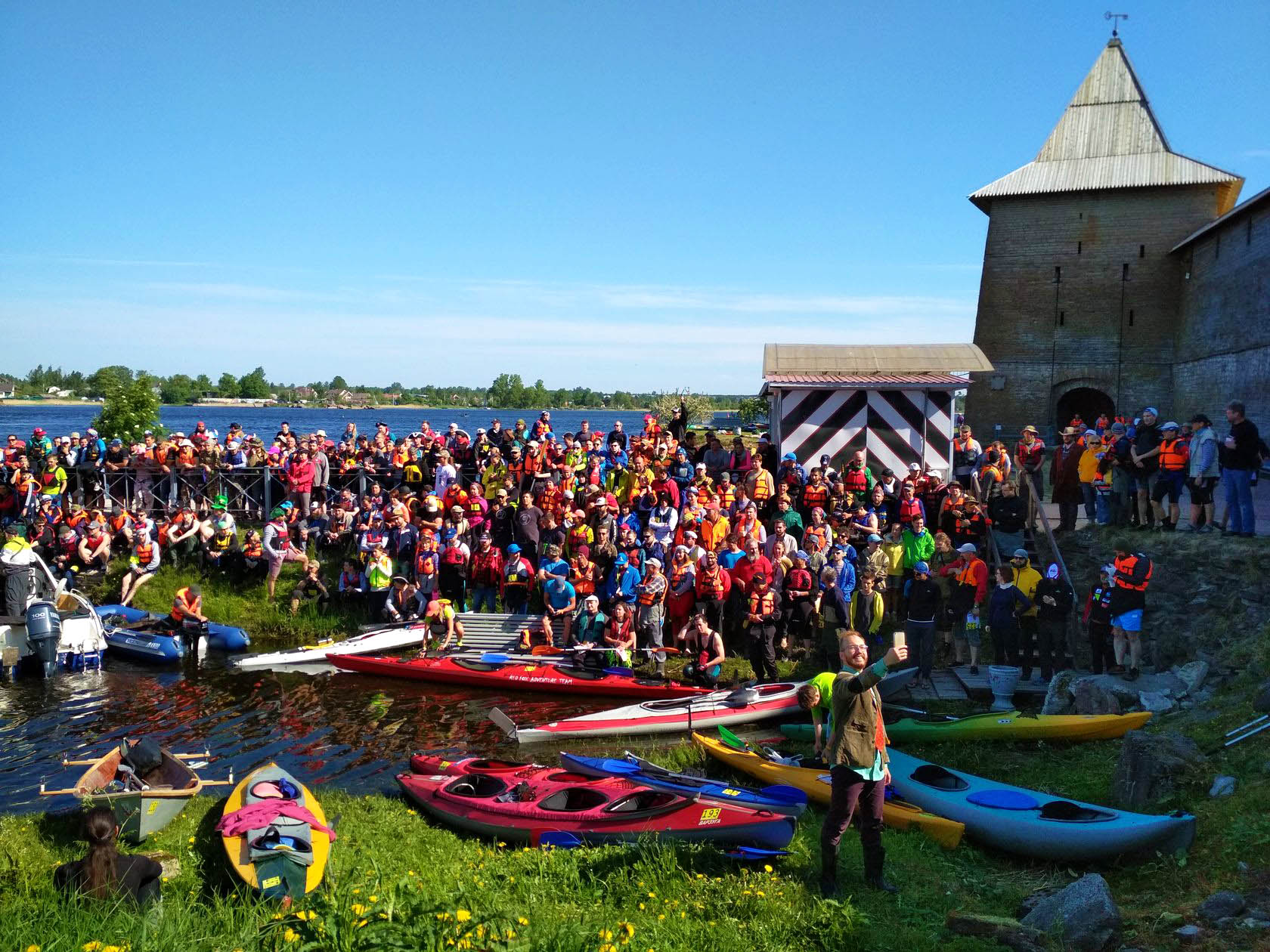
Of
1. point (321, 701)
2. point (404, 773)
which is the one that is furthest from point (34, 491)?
point (404, 773)

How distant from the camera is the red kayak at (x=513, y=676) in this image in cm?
1583

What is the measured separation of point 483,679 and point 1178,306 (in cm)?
2389

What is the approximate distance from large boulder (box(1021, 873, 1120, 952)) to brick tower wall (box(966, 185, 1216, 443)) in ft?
83.0

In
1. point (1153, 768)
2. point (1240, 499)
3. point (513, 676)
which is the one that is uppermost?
point (1240, 499)

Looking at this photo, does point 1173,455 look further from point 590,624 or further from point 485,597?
point 485,597

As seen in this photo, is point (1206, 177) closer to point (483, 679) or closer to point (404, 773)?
point (483, 679)

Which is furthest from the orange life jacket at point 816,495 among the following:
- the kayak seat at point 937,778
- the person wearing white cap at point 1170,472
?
the kayak seat at point 937,778

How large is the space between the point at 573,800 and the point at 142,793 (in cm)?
443

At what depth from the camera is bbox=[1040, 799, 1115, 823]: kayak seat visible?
29.4ft

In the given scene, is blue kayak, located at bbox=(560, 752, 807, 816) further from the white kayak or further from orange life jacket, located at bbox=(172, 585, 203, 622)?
orange life jacket, located at bbox=(172, 585, 203, 622)

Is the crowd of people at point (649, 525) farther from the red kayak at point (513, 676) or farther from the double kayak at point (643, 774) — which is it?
the double kayak at point (643, 774)

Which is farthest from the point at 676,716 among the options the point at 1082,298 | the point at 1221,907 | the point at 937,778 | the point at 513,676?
the point at 1082,298

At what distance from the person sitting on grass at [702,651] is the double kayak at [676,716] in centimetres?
88

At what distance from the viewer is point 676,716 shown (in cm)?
1452
